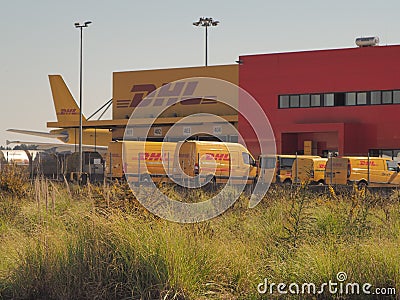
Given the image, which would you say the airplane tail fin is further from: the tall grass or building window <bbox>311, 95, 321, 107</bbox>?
the tall grass

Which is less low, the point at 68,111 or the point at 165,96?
the point at 165,96

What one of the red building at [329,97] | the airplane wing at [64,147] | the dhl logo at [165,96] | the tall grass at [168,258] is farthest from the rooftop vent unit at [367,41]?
the tall grass at [168,258]

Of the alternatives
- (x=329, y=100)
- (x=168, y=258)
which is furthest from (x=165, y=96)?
(x=168, y=258)

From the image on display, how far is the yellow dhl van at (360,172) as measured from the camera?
3766 centimetres

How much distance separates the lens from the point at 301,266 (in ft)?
34.1

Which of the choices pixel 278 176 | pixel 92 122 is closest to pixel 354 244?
pixel 278 176

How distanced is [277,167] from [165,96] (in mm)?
27636

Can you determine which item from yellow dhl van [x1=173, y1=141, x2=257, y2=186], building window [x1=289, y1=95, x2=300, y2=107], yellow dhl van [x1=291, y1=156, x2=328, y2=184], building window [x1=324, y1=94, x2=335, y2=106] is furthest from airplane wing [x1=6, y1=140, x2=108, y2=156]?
yellow dhl van [x1=291, y1=156, x2=328, y2=184]

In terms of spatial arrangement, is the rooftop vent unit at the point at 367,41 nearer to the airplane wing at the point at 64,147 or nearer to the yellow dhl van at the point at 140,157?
the yellow dhl van at the point at 140,157

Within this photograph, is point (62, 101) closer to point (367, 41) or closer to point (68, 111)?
point (68, 111)

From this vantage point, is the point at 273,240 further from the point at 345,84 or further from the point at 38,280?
the point at 345,84

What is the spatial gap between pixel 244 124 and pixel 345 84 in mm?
7526

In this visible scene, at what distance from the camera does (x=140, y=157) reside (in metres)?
40.6

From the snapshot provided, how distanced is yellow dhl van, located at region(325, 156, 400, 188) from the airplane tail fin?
42.8 m
